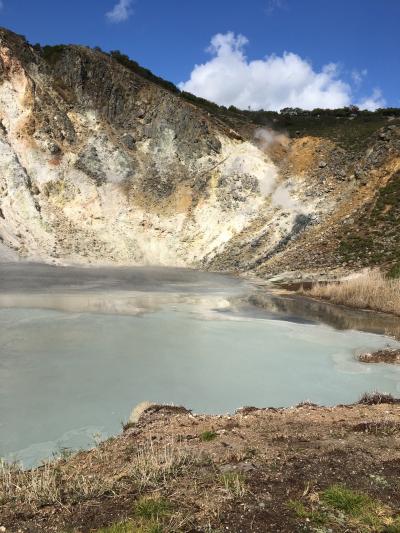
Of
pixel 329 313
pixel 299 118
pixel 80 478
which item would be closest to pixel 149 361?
pixel 80 478

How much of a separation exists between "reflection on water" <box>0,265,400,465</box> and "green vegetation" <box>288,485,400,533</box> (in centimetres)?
451

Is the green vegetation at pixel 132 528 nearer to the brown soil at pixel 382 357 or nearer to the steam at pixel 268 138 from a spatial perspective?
the brown soil at pixel 382 357

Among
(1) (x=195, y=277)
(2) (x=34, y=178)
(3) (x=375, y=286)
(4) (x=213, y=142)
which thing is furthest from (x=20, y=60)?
(3) (x=375, y=286)

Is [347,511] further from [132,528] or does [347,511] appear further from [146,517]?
[132,528]

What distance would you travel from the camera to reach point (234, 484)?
5.84 m

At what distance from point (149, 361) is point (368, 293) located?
15.8 m

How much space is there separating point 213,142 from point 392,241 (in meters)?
24.9

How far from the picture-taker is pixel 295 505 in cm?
544


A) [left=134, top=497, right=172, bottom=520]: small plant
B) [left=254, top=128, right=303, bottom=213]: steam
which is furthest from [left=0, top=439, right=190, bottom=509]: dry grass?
→ [left=254, top=128, right=303, bottom=213]: steam

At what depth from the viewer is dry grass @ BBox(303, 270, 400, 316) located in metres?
24.7

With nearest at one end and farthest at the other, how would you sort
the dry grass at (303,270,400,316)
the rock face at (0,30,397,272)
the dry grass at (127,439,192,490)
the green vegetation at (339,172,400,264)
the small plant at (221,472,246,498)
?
the small plant at (221,472,246,498) → the dry grass at (127,439,192,490) → the dry grass at (303,270,400,316) → the green vegetation at (339,172,400,264) → the rock face at (0,30,397,272)

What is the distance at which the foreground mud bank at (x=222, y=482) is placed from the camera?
17.0 feet

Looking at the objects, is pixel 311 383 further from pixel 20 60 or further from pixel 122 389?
pixel 20 60

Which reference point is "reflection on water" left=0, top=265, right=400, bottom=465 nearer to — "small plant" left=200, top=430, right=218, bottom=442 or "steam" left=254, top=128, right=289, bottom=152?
"small plant" left=200, top=430, right=218, bottom=442
